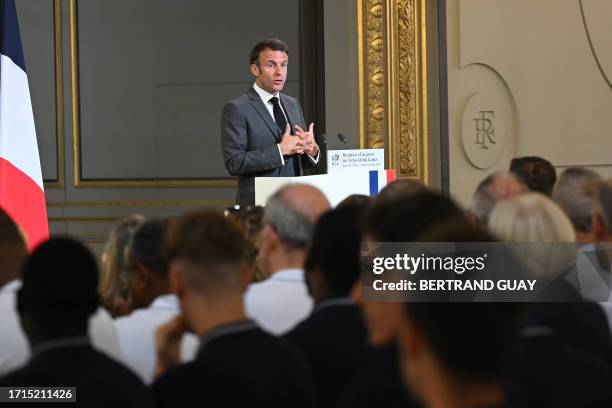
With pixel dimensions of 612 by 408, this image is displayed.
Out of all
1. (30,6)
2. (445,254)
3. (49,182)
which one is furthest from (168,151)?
(445,254)

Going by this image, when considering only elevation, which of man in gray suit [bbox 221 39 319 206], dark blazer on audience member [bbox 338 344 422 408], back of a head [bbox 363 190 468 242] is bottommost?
dark blazer on audience member [bbox 338 344 422 408]

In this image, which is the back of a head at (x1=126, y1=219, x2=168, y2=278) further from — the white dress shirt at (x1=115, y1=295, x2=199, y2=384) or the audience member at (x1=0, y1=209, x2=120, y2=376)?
the audience member at (x1=0, y1=209, x2=120, y2=376)

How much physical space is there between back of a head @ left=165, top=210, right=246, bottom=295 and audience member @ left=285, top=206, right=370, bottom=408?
28cm

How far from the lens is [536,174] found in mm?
4043

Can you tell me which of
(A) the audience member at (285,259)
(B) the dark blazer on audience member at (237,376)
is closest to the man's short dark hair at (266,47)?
(A) the audience member at (285,259)

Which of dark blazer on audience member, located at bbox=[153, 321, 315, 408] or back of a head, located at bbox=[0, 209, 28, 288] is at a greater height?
back of a head, located at bbox=[0, 209, 28, 288]

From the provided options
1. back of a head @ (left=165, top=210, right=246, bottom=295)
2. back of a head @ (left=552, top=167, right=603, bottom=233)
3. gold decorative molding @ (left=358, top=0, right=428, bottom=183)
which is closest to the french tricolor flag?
back of a head @ (left=552, top=167, right=603, bottom=233)

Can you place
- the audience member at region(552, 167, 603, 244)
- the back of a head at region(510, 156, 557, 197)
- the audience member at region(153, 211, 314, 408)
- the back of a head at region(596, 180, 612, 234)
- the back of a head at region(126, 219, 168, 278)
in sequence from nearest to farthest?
the audience member at region(153, 211, 314, 408)
the back of a head at region(126, 219, 168, 278)
the back of a head at region(596, 180, 612, 234)
the audience member at region(552, 167, 603, 244)
the back of a head at region(510, 156, 557, 197)

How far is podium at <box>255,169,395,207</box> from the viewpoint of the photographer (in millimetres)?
4465

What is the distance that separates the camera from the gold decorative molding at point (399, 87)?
6.43 meters

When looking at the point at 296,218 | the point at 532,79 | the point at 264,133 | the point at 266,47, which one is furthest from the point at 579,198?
the point at 532,79

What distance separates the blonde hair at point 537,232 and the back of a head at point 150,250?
31.3 inches

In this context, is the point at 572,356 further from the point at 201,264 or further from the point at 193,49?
the point at 193,49

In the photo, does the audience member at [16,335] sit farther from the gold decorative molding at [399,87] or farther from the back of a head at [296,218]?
the gold decorative molding at [399,87]
